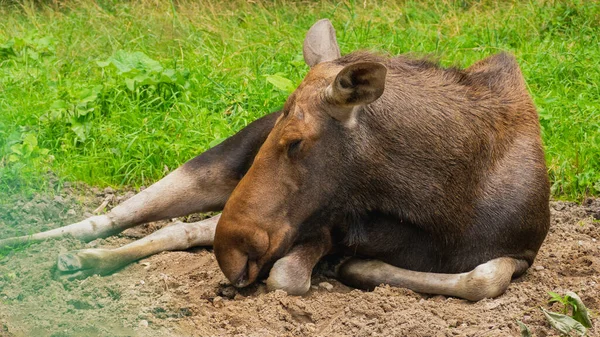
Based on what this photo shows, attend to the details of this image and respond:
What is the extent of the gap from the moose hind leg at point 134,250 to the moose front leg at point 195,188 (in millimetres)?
143

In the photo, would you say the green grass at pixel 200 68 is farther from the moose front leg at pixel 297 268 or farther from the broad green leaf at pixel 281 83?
the moose front leg at pixel 297 268

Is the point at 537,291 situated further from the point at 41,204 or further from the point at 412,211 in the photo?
the point at 41,204

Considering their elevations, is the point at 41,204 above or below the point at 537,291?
below

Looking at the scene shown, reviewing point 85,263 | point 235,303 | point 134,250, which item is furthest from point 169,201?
point 235,303

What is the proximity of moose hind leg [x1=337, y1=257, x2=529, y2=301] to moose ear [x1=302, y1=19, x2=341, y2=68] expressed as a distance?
4.22 feet

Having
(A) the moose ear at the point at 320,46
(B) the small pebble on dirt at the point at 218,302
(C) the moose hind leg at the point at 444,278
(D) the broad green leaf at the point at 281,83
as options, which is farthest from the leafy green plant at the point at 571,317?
(D) the broad green leaf at the point at 281,83

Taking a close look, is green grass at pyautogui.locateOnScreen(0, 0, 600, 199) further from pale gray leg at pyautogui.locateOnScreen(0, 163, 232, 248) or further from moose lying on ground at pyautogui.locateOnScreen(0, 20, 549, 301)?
pale gray leg at pyautogui.locateOnScreen(0, 163, 232, 248)

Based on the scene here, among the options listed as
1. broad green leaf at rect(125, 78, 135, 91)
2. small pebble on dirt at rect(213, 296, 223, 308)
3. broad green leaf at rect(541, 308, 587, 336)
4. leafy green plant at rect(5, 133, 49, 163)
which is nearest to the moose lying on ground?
small pebble on dirt at rect(213, 296, 223, 308)

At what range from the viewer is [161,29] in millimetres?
10656

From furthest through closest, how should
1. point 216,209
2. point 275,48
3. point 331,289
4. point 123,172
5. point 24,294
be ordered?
1. point 275,48
2. point 123,172
3. point 216,209
4. point 331,289
5. point 24,294

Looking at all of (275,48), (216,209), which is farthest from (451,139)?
(275,48)

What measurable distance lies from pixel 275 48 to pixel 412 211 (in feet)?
14.6

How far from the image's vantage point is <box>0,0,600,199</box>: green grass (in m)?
7.73

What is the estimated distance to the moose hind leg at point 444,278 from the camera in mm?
5418
